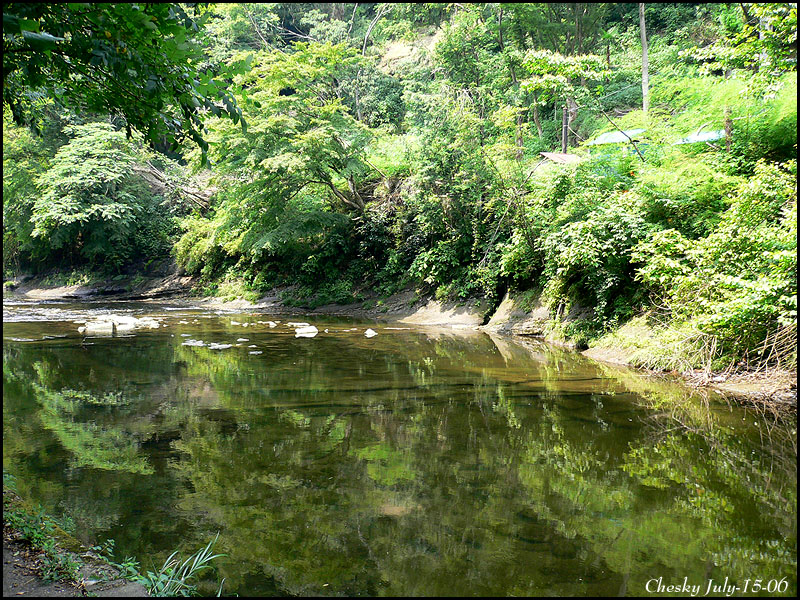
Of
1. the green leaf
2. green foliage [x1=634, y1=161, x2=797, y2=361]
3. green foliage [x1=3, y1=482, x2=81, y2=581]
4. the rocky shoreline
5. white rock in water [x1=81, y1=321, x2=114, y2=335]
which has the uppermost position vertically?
the green leaf

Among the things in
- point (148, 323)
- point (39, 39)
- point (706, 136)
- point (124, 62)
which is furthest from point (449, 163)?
point (39, 39)

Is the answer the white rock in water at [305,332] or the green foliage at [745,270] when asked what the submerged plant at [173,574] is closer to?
the green foliage at [745,270]

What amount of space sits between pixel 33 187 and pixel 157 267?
6117mm

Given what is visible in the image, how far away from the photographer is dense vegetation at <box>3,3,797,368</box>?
13.8ft

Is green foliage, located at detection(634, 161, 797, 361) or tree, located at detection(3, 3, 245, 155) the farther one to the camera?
green foliage, located at detection(634, 161, 797, 361)

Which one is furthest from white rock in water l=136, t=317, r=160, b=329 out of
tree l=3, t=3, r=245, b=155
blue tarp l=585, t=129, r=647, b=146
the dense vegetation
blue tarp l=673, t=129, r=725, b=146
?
blue tarp l=673, t=129, r=725, b=146

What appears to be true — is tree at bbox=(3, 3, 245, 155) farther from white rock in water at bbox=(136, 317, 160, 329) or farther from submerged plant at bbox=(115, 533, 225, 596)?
white rock in water at bbox=(136, 317, 160, 329)

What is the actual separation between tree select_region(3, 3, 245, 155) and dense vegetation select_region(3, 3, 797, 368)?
20 mm

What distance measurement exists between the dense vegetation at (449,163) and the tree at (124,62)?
0.02 m

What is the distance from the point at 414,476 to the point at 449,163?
11.4 meters

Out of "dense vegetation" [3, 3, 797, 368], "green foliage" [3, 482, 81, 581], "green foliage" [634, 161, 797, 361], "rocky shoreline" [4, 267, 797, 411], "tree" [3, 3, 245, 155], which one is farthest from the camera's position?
"rocky shoreline" [4, 267, 797, 411]

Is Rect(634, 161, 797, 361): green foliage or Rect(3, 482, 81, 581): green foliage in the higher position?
Rect(634, 161, 797, 361): green foliage

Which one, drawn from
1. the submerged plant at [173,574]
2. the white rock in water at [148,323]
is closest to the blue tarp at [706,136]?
the submerged plant at [173,574]

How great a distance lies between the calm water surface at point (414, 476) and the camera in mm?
2963
